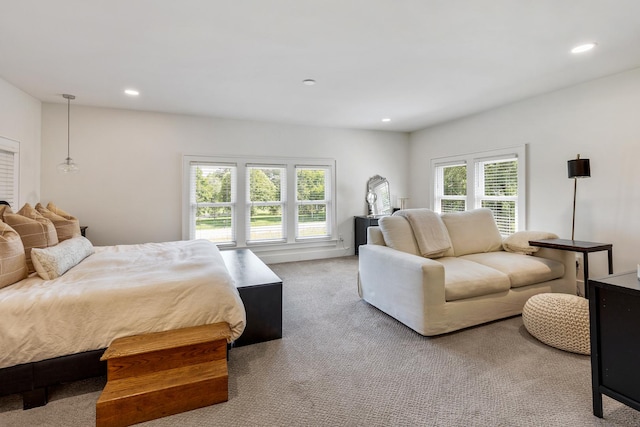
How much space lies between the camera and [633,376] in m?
1.49

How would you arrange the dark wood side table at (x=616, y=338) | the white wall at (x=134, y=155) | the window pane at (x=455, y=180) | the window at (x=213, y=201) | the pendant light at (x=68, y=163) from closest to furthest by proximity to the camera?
Result: 1. the dark wood side table at (x=616, y=338)
2. the pendant light at (x=68, y=163)
3. the white wall at (x=134, y=155)
4. the window at (x=213, y=201)
5. the window pane at (x=455, y=180)

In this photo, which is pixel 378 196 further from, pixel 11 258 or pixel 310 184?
pixel 11 258

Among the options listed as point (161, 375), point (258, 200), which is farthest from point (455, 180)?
point (161, 375)

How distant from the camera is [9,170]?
3.55 metres

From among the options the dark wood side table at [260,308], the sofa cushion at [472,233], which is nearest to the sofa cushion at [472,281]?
the sofa cushion at [472,233]

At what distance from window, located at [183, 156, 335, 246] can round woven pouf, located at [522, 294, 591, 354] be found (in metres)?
3.77

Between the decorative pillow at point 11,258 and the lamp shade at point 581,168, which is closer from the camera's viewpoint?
the decorative pillow at point 11,258

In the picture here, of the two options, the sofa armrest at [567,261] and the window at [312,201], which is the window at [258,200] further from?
the sofa armrest at [567,261]

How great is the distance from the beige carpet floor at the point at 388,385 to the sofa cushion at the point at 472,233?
95 centimetres

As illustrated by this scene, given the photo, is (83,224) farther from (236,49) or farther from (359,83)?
(359,83)

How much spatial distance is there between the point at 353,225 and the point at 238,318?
4.21 metres

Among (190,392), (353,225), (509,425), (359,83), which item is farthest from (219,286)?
(353,225)

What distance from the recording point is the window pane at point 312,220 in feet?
18.7

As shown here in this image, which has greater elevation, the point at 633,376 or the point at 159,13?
the point at 159,13
